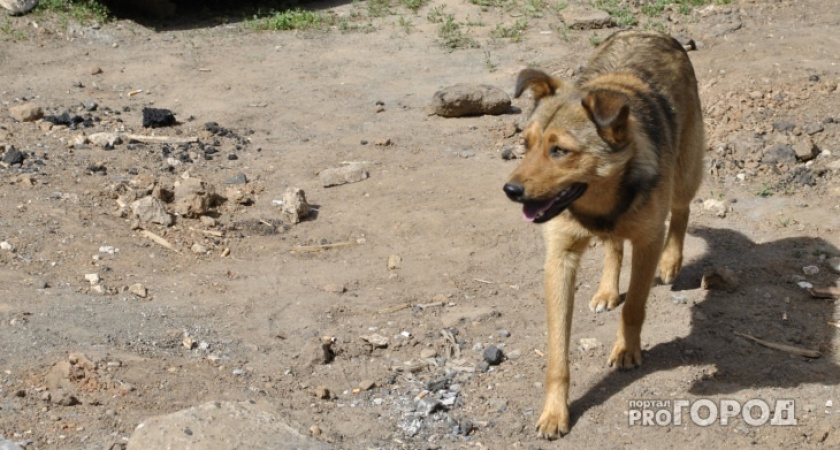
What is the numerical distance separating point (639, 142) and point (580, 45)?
7.14 meters

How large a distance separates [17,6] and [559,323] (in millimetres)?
10150

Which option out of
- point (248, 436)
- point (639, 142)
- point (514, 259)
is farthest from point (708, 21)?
point (248, 436)

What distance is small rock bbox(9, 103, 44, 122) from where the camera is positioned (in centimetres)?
1045

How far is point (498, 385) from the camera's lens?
6.43 meters

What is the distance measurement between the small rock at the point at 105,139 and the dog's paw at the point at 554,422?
592 cm

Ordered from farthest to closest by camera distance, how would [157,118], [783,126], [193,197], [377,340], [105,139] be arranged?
[157,118]
[105,139]
[783,126]
[193,197]
[377,340]

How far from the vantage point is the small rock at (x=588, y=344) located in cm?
684

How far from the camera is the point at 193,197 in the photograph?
872 cm

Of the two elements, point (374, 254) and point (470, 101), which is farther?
point (470, 101)

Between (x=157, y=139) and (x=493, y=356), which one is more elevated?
(x=493, y=356)

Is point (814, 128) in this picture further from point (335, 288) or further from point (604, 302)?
point (335, 288)

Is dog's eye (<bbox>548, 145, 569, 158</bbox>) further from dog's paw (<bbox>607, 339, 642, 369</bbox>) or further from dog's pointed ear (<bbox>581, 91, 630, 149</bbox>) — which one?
dog's paw (<bbox>607, 339, 642, 369</bbox>)

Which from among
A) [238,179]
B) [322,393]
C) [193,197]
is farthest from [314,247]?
[322,393]

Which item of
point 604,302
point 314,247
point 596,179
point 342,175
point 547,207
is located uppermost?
point 596,179
